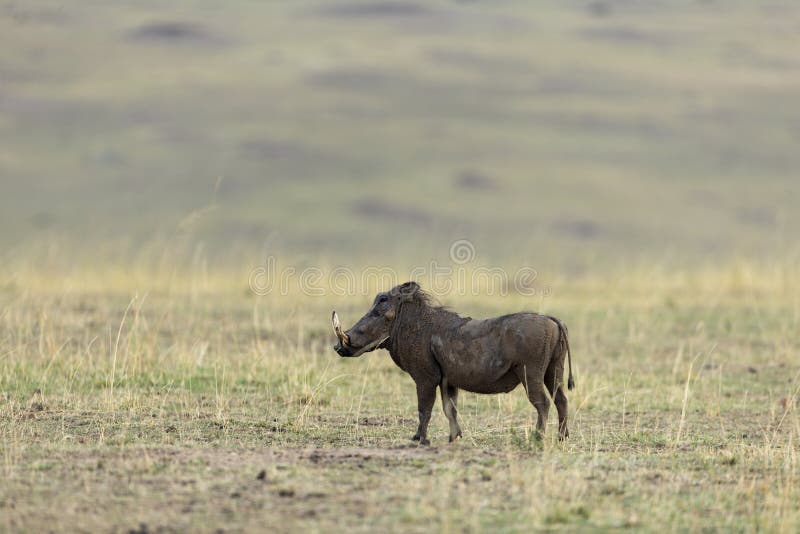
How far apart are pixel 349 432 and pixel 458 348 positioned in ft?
3.83

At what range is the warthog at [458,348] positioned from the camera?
859 cm

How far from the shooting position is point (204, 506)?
6.73 m

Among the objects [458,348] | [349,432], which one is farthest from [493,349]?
[349,432]

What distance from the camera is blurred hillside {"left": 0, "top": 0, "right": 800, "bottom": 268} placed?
3638cm

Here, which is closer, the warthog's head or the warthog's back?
the warthog's back

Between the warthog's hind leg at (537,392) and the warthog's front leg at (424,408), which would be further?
the warthog's front leg at (424,408)

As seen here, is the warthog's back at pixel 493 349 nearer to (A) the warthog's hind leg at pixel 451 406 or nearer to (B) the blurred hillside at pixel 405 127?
(A) the warthog's hind leg at pixel 451 406

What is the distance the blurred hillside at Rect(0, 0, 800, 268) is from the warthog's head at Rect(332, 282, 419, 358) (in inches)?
796

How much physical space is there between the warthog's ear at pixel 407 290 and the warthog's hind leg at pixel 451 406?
67cm

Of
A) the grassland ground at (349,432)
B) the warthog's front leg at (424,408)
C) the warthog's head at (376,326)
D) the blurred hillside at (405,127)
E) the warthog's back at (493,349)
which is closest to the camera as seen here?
the grassland ground at (349,432)

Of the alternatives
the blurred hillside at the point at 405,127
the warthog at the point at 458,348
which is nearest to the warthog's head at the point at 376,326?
the warthog at the point at 458,348

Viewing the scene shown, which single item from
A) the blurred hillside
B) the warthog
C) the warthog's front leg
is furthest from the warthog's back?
the blurred hillside

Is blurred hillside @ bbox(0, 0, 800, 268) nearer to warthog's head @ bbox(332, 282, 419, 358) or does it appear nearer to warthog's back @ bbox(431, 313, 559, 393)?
warthog's head @ bbox(332, 282, 419, 358)

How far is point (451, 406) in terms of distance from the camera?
8.91m
